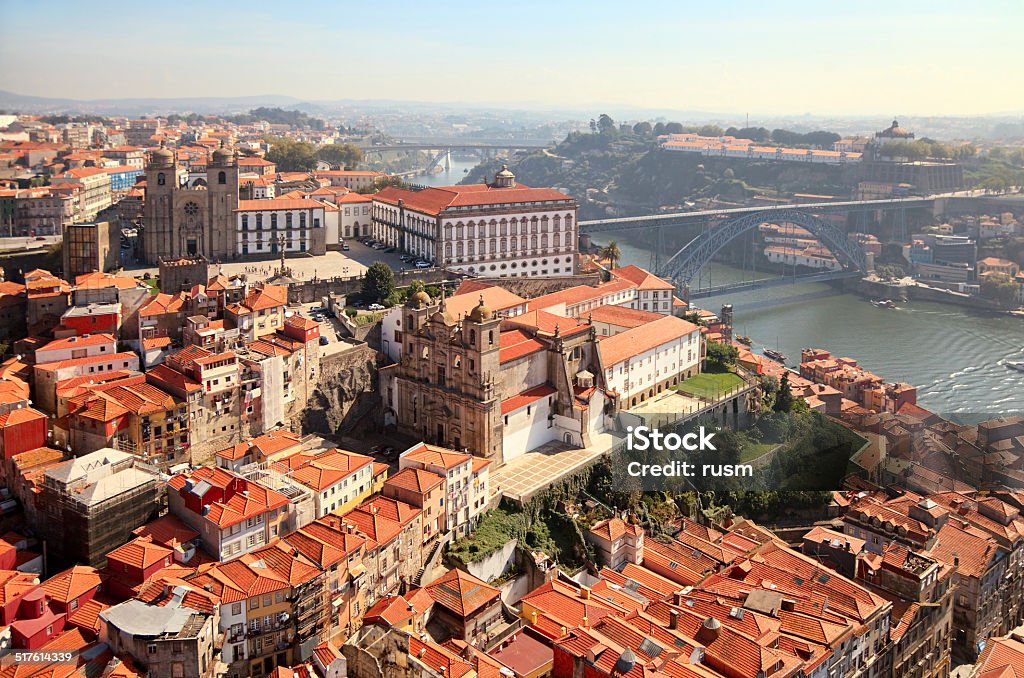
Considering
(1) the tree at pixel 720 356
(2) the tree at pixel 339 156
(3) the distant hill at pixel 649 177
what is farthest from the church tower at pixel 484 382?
(3) the distant hill at pixel 649 177

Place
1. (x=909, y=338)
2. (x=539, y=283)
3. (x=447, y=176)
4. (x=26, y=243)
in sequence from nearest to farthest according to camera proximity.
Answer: (x=26, y=243) → (x=539, y=283) → (x=909, y=338) → (x=447, y=176)

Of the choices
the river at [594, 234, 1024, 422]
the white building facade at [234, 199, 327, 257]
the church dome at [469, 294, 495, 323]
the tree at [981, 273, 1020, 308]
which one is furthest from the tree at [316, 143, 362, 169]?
the church dome at [469, 294, 495, 323]

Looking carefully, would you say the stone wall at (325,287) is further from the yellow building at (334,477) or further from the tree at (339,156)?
the tree at (339,156)

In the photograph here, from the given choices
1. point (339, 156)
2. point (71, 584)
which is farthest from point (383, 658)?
point (339, 156)

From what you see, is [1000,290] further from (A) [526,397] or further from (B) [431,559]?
(B) [431,559]

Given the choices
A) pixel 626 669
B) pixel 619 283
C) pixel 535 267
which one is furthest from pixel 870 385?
pixel 626 669
